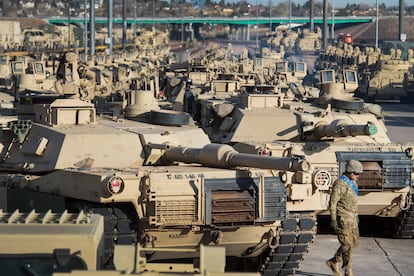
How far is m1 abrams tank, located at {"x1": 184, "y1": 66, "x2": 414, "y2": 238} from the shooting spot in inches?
755

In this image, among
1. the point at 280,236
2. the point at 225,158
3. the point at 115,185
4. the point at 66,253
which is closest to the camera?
the point at 66,253

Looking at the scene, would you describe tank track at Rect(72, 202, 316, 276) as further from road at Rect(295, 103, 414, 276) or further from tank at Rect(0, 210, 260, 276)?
tank at Rect(0, 210, 260, 276)

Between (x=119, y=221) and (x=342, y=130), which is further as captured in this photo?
(x=342, y=130)

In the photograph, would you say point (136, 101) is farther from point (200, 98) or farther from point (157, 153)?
point (200, 98)

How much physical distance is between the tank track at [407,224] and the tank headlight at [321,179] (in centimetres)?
396

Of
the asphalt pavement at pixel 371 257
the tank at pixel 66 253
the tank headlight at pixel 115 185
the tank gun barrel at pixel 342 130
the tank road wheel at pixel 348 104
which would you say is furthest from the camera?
the tank road wheel at pixel 348 104

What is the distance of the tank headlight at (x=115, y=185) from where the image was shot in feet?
50.4

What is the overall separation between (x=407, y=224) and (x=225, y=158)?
586 cm

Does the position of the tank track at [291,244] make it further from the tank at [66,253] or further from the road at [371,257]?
the tank at [66,253]

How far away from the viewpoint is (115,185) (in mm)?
15383

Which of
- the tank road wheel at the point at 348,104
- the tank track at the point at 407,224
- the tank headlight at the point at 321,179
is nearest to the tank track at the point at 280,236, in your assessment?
the tank headlight at the point at 321,179

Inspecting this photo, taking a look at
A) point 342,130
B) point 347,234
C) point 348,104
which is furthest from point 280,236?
point 348,104

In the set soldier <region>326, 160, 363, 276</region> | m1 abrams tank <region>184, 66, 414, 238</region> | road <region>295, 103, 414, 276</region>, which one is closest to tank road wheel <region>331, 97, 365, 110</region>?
m1 abrams tank <region>184, 66, 414, 238</region>

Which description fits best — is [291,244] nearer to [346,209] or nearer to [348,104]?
[346,209]
